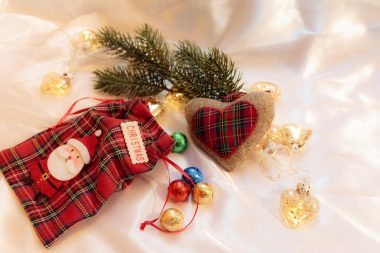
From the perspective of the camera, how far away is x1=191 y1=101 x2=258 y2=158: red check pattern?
87 centimetres

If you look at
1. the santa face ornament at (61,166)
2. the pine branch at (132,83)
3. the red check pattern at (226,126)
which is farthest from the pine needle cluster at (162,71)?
the santa face ornament at (61,166)

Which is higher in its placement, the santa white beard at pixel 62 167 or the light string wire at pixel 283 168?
the santa white beard at pixel 62 167

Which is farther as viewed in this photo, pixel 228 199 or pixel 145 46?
pixel 145 46

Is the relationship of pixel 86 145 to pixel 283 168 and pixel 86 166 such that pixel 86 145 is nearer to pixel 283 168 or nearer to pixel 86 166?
pixel 86 166

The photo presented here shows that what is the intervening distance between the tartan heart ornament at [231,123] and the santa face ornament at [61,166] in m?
0.24

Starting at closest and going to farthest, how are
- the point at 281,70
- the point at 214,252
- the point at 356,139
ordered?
1. the point at 214,252
2. the point at 356,139
3. the point at 281,70

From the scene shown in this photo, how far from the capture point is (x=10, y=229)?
0.81 metres

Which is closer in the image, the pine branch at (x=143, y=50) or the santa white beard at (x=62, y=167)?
the santa white beard at (x=62, y=167)

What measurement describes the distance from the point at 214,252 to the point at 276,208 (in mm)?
170

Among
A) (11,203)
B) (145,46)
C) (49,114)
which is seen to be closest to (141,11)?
(145,46)

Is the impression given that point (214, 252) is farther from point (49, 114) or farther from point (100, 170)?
point (49, 114)

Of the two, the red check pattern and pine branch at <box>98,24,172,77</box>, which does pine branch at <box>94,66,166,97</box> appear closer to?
pine branch at <box>98,24,172,77</box>

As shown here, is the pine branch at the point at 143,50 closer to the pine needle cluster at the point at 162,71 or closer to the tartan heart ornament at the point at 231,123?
the pine needle cluster at the point at 162,71

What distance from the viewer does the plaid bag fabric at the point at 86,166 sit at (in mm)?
812
